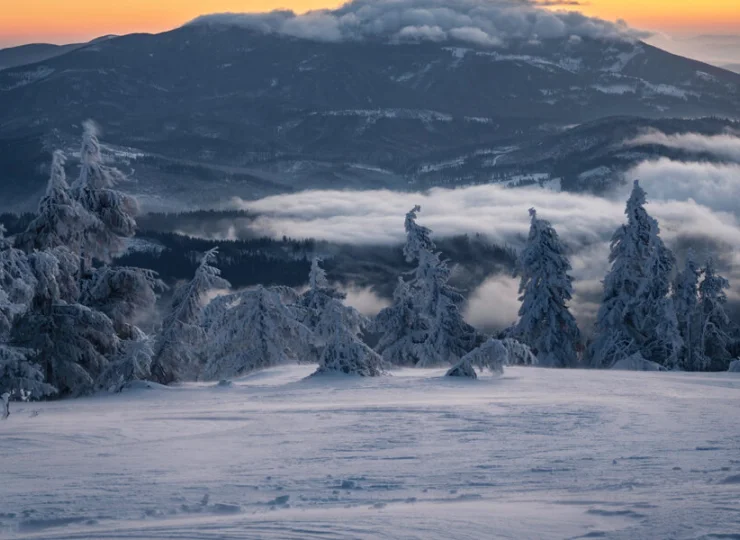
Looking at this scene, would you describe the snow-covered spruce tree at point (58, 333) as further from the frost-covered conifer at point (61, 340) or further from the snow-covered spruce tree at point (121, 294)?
the snow-covered spruce tree at point (121, 294)

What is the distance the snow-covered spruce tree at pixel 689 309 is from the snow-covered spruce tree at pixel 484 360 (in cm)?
1965

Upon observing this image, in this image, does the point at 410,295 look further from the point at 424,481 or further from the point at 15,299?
the point at 424,481

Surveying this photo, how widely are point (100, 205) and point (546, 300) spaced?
21459 mm

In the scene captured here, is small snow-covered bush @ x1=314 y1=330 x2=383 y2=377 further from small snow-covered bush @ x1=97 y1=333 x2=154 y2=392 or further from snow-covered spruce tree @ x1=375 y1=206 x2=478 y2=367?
snow-covered spruce tree @ x1=375 y1=206 x2=478 y2=367

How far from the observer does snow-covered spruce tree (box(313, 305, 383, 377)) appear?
2291 cm

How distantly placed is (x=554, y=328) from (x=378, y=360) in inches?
736

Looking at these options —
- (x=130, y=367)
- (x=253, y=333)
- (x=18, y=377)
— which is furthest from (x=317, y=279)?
(x=18, y=377)

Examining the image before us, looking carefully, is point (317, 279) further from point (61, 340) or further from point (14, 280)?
point (14, 280)

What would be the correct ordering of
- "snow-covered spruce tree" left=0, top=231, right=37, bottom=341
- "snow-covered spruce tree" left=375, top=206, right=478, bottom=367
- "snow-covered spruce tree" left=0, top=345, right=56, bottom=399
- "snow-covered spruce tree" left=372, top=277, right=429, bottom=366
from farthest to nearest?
1. "snow-covered spruce tree" left=372, top=277, right=429, bottom=366
2. "snow-covered spruce tree" left=375, top=206, right=478, bottom=367
3. "snow-covered spruce tree" left=0, top=345, right=56, bottom=399
4. "snow-covered spruce tree" left=0, top=231, right=37, bottom=341

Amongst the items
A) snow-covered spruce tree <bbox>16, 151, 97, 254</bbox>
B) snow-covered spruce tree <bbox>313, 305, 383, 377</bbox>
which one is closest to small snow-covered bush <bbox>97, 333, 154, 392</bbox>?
snow-covered spruce tree <bbox>16, 151, 97, 254</bbox>

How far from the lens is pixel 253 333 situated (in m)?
30.0

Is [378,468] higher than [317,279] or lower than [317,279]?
lower

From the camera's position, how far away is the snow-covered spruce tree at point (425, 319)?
39.0 m

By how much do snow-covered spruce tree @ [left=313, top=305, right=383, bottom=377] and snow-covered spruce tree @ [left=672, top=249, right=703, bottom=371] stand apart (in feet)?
65.5
